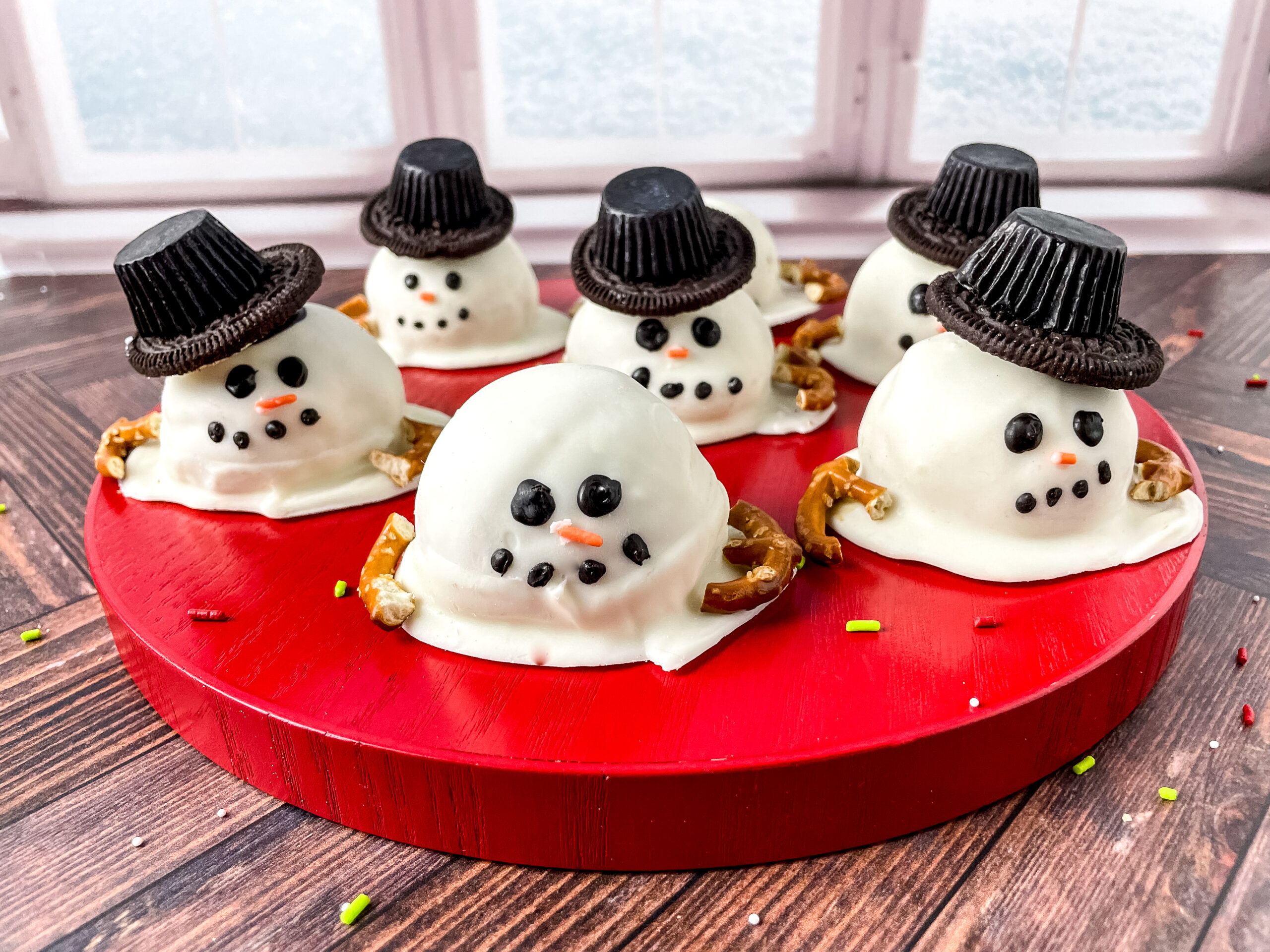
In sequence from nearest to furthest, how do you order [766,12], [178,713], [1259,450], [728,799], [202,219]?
[728,799]
[178,713]
[202,219]
[1259,450]
[766,12]

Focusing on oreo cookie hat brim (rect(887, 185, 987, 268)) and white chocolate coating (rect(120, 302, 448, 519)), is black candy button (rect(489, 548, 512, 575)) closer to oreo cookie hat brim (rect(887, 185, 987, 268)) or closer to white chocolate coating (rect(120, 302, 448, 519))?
white chocolate coating (rect(120, 302, 448, 519))

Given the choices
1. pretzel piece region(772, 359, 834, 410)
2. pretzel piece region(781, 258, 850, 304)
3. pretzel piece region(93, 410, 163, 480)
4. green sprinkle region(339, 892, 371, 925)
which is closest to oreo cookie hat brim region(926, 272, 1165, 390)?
pretzel piece region(772, 359, 834, 410)

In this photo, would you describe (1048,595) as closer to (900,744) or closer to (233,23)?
(900,744)

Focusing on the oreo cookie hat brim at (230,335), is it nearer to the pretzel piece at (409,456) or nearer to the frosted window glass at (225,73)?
the pretzel piece at (409,456)

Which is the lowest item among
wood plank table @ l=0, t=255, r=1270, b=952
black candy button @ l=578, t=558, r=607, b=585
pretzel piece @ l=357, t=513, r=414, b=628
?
wood plank table @ l=0, t=255, r=1270, b=952

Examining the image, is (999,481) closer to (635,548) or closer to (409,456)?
(635,548)

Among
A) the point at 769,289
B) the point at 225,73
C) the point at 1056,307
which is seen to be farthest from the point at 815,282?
the point at 225,73

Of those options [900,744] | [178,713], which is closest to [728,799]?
[900,744]
